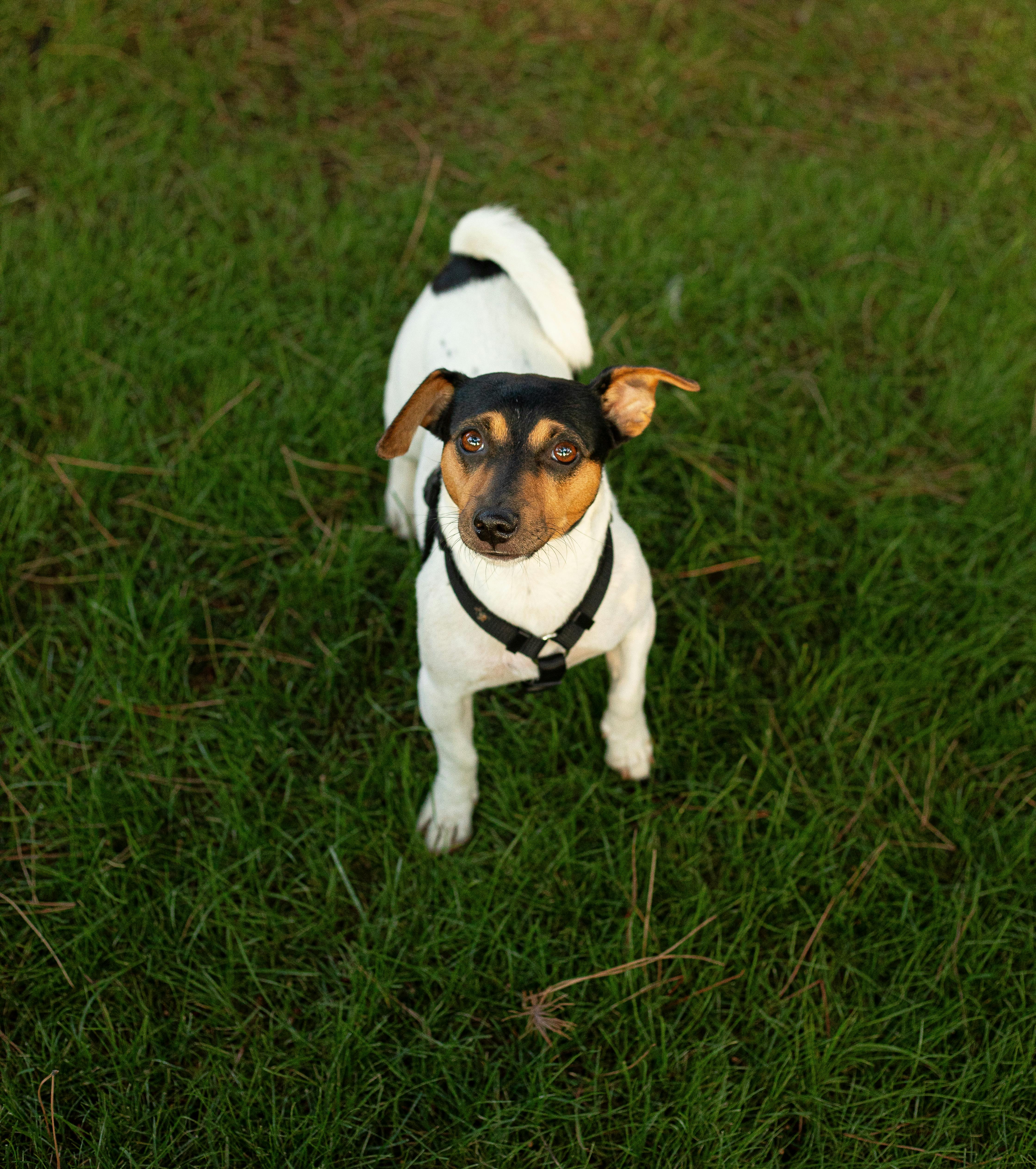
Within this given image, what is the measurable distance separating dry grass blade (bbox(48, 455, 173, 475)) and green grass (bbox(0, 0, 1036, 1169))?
0.19ft

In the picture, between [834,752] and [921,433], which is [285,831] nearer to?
[834,752]

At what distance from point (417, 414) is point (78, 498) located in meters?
1.85

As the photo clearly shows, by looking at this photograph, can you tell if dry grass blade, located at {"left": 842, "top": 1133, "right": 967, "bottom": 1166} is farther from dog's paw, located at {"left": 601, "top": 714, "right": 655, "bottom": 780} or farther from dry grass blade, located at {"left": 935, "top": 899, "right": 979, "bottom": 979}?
dog's paw, located at {"left": 601, "top": 714, "right": 655, "bottom": 780}

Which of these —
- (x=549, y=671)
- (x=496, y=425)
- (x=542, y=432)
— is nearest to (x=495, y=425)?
(x=496, y=425)

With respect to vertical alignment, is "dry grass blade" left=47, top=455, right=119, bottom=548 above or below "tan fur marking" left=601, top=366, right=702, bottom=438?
below

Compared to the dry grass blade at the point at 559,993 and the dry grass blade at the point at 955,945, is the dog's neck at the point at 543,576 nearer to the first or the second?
the dry grass blade at the point at 559,993

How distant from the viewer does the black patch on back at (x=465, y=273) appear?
9.99 feet

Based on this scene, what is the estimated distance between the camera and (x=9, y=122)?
4.65m

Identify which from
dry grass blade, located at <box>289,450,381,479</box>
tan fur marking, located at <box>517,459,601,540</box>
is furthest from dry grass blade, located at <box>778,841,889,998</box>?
dry grass blade, located at <box>289,450,381,479</box>

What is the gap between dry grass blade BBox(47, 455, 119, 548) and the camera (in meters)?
3.51

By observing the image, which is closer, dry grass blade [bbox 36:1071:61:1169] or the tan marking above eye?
the tan marking above eye

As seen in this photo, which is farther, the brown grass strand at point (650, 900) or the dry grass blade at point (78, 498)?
the dry grass blade at point (78, 498)

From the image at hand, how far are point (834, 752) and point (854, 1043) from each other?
0.87 metres

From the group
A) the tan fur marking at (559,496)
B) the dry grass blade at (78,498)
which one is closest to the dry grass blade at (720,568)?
the tan fur marking at (559,496)
